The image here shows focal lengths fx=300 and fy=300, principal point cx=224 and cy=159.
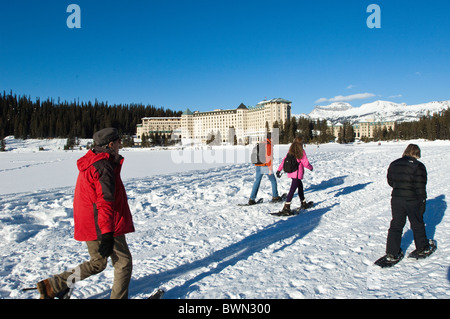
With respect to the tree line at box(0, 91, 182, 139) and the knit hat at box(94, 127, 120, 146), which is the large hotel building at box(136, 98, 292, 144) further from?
the knit hat at box(94, 127, 120, 146)

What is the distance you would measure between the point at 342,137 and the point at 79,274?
93.7 m

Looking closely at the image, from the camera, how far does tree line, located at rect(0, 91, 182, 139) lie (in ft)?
374

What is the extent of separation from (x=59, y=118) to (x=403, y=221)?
451ft

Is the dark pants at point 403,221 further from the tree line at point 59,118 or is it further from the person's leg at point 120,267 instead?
the tree line at point 59,118

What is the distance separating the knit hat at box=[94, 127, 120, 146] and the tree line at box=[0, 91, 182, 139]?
4710 inches

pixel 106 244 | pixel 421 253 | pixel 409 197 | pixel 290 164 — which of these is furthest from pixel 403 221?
pixel 106 244

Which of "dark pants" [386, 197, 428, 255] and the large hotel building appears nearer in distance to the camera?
"dark pants" [386, 197, 428, 255]

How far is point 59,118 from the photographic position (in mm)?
121312

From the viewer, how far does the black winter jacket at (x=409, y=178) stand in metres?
3.61

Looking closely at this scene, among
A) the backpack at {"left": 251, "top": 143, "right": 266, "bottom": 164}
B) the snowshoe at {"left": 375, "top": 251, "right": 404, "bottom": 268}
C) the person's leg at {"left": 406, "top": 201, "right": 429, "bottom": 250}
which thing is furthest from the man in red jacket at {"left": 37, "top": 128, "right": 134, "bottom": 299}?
the backpack at {"left": 251, "top": 143, "right": 266, "bottom": 164}

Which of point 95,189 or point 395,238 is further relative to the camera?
point 395,238

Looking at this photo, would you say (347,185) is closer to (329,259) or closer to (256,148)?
(256,148)
